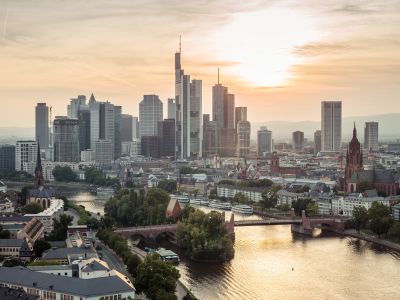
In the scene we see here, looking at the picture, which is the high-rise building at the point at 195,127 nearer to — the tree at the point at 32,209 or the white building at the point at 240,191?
the white building at the point at 240,191

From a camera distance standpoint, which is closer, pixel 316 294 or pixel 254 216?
pixel 316 294

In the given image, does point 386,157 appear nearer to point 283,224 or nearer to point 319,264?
point 283,224

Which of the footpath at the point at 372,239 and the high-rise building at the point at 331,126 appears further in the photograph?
the high-rise building at the point at 331,126

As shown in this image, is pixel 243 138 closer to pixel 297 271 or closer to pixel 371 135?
pixel 371 135

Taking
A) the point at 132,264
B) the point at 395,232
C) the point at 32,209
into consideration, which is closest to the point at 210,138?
the point at 32,209

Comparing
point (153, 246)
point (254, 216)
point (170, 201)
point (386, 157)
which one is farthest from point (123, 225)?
point (386, 157)

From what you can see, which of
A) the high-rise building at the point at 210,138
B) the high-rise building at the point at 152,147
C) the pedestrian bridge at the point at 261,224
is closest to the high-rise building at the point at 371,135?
the high-rise building at the point at 210,138

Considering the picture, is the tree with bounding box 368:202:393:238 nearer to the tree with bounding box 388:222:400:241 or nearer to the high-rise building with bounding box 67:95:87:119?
the tree with bounding box 388:222:400:241
